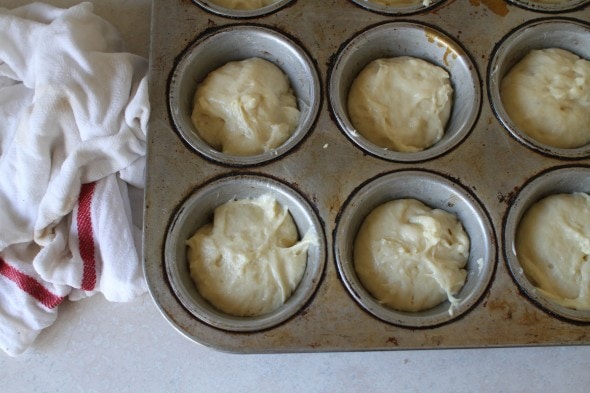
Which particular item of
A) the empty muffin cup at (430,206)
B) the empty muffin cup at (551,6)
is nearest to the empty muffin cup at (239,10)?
the empty muffin cup at (430,206)

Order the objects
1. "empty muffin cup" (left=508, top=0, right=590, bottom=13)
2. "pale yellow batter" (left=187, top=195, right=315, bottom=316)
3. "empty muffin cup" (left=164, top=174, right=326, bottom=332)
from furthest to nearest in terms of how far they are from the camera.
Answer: "empty muffin cup" (left=508, top=0, right=590, bottom=13), "pale yellow batter" (left=187, top=195, right=315, bottom=316), "empty muffin cup" (left=164, top=174, right=326, bottom=332)

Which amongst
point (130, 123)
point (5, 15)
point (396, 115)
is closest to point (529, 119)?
point (396, 115)

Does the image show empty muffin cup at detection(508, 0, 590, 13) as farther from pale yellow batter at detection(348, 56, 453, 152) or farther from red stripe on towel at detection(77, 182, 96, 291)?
red stripe on towel at detection(77, 182, 96, 291)

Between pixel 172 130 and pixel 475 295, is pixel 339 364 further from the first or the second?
pixel 172 130

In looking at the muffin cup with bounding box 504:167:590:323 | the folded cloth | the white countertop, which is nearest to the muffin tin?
the muffin cup with bounding box 504:167:590:323

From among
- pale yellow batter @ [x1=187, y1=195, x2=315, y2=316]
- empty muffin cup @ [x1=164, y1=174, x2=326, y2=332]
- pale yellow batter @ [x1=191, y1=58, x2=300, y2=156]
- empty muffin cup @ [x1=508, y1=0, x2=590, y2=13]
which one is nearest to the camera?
empty muffin cup @ [x1=164, y1=174, x2=326, y2=332]

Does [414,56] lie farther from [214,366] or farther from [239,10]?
[214,366]

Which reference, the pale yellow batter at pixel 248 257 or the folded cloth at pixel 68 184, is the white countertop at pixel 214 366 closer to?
the folded cloth at pixel 68 184
